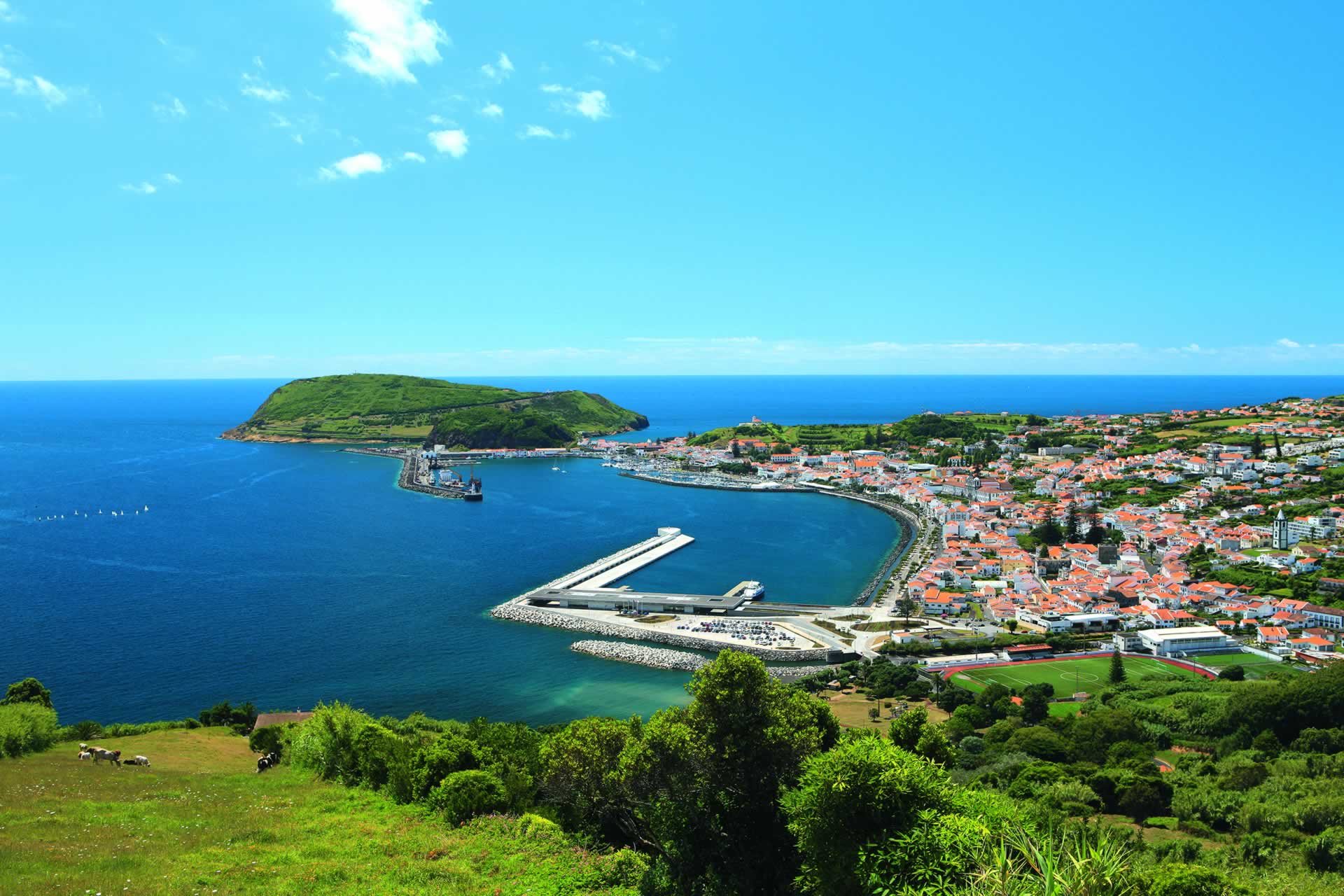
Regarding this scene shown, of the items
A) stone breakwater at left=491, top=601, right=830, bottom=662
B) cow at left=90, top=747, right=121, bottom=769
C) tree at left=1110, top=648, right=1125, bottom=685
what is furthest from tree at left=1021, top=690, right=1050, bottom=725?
cow at left=90, top=747, right=121, bottom=769

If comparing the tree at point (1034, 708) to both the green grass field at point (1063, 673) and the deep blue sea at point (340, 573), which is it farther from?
the deep blue sea at point (340, 573)

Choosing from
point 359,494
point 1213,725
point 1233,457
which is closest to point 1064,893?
point 1213,725

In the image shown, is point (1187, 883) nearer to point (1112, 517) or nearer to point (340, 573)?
point (340, 573)

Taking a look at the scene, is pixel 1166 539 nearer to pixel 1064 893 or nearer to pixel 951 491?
pixel 951 491

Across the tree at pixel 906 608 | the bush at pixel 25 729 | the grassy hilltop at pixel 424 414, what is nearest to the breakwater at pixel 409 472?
the grassy hilltop at pixel 424 414

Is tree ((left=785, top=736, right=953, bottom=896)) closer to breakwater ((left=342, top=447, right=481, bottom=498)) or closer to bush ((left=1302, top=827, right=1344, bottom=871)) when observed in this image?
bush ((left=1302, top=827, right=1344, bottom=871))
